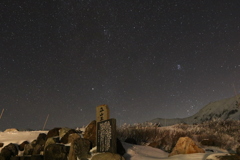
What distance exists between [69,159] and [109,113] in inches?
103

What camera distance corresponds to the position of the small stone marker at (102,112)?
35.2ft

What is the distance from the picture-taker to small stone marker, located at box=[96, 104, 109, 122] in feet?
35.2

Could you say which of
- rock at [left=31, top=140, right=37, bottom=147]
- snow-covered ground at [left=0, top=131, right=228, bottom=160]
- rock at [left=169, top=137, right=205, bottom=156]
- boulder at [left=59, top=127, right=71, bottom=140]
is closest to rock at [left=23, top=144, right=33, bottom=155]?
rock at [left=31, top=140, right=37, bottom=147]

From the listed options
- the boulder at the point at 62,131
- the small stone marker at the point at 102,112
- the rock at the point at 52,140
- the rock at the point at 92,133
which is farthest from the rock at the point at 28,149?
the small stone marker at the point at 102,112

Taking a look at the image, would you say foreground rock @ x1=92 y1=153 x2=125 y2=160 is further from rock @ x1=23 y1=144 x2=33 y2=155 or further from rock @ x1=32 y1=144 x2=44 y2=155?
rock @ x1=23 y1=144 x2=33 y2=155

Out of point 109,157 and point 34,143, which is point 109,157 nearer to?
point 109,157

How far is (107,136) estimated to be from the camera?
10.2m

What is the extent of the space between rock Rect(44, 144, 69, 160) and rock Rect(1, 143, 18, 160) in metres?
2.87

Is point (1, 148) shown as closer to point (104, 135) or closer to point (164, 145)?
point (104, 135)

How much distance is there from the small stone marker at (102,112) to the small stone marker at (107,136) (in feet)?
0.74

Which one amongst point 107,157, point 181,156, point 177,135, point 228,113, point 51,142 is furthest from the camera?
point 228,113

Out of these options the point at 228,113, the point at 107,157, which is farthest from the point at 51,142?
the point at 228,113

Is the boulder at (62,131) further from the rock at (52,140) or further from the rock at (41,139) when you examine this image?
the rock at (41,139)

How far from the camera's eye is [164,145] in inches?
515
